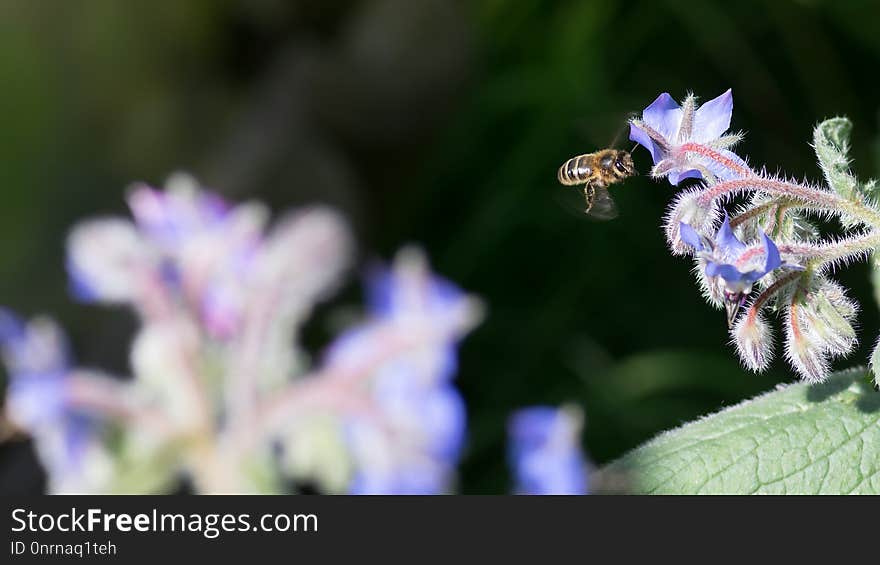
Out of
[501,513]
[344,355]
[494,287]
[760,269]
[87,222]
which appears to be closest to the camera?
[760,269]

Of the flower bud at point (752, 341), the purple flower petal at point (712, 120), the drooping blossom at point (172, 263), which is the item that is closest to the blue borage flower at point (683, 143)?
the purple flower petal at point (712, 120)

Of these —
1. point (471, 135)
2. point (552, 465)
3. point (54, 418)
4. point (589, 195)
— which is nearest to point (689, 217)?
point (589, 195)

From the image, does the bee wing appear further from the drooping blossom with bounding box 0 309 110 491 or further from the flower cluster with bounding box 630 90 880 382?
the drooping blossom with bounding box 0 309 110 491

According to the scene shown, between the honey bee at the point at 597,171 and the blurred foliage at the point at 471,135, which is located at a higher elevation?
the blurred foliage at the point at 471,135

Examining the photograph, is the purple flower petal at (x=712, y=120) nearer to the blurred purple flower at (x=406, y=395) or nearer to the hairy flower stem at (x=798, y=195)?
the hairy flower stem at (x=798, y=195)

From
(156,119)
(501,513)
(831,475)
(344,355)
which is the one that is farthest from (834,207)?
(156,119)

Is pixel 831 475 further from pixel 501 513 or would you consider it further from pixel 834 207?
pixel 501 513
